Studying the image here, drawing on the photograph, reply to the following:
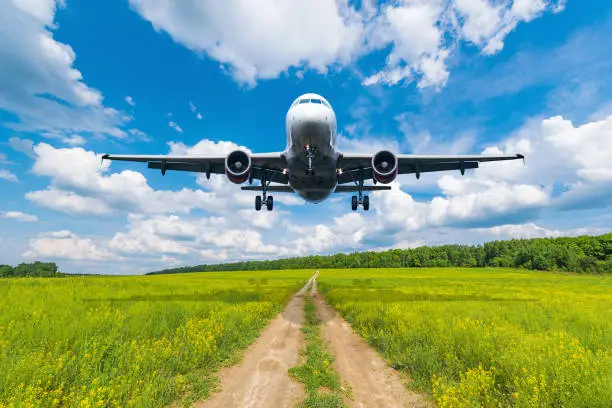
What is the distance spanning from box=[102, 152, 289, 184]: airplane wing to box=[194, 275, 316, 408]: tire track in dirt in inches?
436

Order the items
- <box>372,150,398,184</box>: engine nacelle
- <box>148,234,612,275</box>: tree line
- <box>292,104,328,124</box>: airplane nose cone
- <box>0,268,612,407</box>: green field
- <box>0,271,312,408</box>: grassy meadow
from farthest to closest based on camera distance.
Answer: <box>148,234,612,275</box>: tree line
<box>372,150,398,184</box>: engine nacelle
<box>292,104,328,124</box>: airplane nose cone
<box>0,271,312,408</box>: grassy meadow
<box>0,268,612,407</box>: green field

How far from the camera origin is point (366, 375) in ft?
24.4

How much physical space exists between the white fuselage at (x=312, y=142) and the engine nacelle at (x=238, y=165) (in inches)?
101

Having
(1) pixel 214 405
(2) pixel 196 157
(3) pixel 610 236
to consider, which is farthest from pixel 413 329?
(3) pixel 610 236

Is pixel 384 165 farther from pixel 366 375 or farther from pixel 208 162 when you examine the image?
pixel 208 162

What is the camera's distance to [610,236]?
119688 mm

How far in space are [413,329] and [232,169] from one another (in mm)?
12044

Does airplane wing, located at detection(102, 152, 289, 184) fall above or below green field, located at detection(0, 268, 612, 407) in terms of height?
above

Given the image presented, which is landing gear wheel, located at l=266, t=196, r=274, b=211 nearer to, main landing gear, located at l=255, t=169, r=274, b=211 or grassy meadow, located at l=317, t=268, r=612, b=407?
main landing gear, located at l=255, t=169, r=274, b=211

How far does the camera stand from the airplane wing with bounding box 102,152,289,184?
18.3m

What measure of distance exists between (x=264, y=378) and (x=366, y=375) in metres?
2.62

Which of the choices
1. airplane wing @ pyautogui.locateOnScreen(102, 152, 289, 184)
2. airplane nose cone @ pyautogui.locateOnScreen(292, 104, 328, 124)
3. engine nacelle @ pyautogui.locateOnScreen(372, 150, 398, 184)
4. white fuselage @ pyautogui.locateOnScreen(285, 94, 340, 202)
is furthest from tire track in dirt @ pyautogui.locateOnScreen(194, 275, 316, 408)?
airplane wing @ pyautogui.locateOnScreen(102, 152, 289, 184)

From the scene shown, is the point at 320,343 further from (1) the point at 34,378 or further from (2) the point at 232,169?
(2) the point at 232,169

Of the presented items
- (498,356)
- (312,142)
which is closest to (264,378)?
(498,356)
